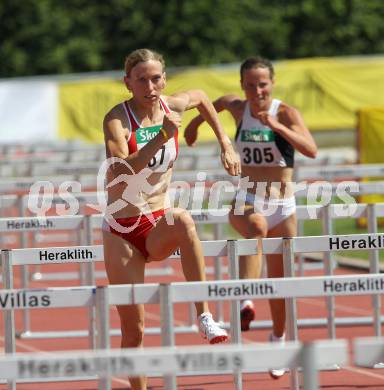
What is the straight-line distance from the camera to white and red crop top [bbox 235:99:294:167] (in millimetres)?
10039

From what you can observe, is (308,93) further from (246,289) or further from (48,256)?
(246,289)

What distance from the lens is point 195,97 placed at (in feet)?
27.1

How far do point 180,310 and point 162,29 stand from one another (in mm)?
27447

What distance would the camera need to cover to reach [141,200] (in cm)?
789

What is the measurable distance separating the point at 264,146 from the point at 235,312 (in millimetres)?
2185

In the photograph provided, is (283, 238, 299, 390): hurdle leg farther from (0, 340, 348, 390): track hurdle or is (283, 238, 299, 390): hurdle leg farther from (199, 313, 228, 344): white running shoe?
(0, 340, 348, 390): track hurdle

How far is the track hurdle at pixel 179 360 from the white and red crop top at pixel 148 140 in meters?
2.42

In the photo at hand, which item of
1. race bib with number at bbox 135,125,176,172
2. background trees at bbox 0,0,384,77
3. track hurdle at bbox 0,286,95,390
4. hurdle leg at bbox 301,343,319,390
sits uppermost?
background trees at bbox 0,0,384,77

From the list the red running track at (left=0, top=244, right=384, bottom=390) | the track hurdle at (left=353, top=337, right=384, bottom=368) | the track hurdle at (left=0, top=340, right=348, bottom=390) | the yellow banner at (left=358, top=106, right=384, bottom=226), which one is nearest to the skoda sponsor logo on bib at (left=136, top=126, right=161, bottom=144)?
the red running track at (left=0, top=244, right=384, bottom=390)

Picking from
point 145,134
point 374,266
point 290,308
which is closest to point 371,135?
point 374,266

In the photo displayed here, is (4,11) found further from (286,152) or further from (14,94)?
(286,152)

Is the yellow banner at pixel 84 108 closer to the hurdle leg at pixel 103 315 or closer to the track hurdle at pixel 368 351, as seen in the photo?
the hurdle leg at pixel 103 315

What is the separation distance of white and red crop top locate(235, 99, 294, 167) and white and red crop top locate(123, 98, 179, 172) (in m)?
2.24

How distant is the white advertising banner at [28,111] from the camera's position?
31.2m
